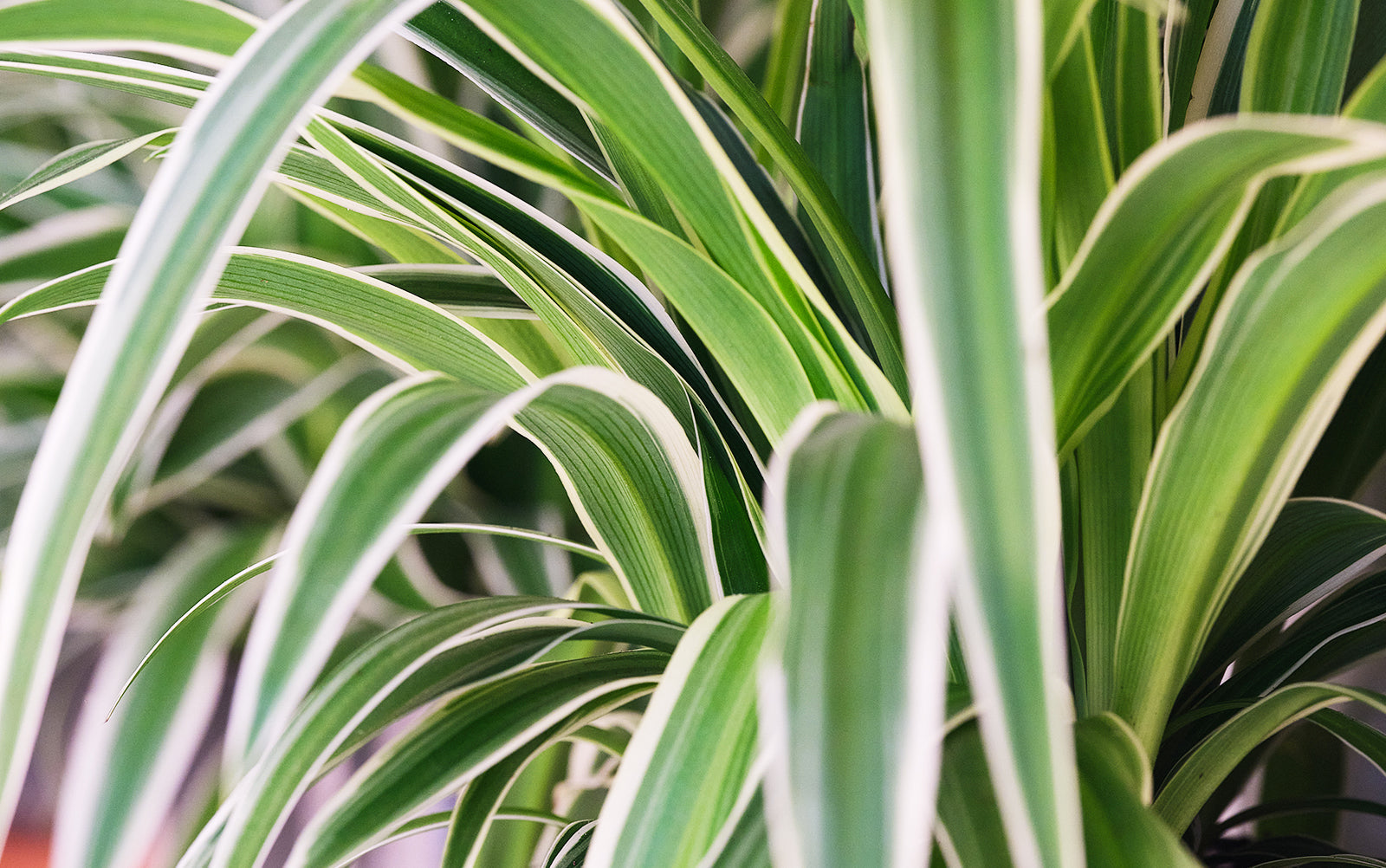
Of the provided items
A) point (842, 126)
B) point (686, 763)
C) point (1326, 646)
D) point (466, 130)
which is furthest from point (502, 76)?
point (1326, 646)

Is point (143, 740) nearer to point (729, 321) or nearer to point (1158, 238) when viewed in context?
point (729, 321)

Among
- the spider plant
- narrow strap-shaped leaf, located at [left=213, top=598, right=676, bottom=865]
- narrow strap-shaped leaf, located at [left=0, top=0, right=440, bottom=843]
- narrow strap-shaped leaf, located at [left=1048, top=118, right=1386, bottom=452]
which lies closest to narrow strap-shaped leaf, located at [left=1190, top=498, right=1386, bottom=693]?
the spider plant

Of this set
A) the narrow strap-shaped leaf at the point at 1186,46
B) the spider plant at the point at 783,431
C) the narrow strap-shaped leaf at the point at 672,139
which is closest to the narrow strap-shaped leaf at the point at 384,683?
the spider plant at the point at 783,431

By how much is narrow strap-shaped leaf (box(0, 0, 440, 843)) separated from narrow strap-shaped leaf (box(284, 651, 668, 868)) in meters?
0.11

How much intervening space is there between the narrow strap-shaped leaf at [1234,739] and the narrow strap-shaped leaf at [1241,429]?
0.02 m

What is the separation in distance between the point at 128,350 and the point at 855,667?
0.13 m

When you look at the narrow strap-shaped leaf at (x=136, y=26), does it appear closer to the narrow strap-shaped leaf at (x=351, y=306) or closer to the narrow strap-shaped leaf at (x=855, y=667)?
the narrow strap-shaped leaf at (x=351, y=306)

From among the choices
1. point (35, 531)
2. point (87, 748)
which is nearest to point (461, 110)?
point (35, 531)

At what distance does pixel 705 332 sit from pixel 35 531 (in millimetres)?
179

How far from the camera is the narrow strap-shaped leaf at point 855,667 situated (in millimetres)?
139

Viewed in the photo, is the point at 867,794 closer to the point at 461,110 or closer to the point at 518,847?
the point at 461,110

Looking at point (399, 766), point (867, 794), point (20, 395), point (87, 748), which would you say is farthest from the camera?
point (20, 395)

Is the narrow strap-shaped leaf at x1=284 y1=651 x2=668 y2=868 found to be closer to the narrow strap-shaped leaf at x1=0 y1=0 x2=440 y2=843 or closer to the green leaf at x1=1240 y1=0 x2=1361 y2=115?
the narrow strap-shaped leaf at x1=0 y1=0 x2=440 y2=843

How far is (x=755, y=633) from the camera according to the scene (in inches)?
8.4
